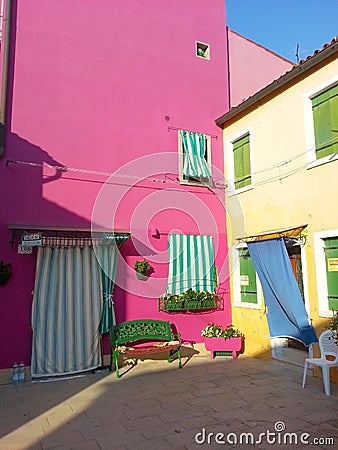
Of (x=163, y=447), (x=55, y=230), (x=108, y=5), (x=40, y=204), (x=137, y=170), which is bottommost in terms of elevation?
(x=163, y=447)

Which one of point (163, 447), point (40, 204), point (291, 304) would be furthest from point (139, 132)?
point (163, 447)

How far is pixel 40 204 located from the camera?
7.70 m

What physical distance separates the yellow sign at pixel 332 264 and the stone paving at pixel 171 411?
2.01m

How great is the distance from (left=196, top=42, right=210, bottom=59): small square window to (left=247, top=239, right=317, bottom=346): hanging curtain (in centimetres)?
574

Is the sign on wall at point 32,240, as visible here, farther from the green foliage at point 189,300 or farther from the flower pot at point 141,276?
the green foliage at point 189,300

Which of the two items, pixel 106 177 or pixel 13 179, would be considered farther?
pixel 106 177

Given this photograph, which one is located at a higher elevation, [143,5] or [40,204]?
[143,5]

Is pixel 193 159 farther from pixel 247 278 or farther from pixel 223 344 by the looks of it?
pixel 223 344

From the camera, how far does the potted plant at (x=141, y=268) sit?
8347 mm

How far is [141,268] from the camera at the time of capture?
835 cm

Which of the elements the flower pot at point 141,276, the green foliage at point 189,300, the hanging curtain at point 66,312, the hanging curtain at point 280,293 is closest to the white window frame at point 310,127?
the hanging curtain at point 280,293

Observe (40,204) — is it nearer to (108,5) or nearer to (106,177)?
(106,177)

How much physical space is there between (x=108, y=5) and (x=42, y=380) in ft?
28.4

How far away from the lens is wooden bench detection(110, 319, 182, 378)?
7383mm
